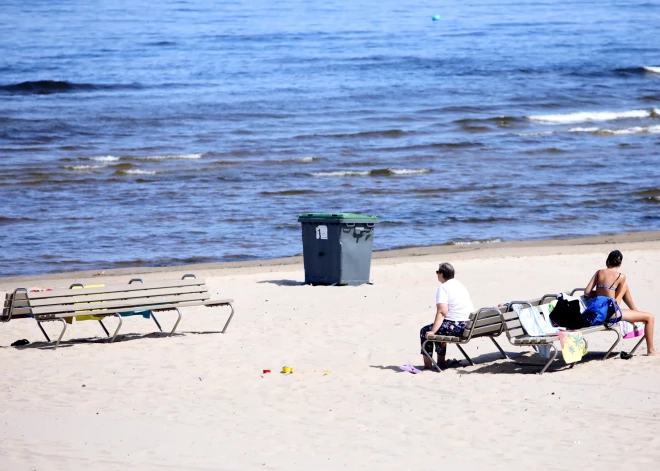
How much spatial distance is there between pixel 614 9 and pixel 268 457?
75300 millimetres

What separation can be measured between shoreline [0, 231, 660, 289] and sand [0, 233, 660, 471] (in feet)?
10.00

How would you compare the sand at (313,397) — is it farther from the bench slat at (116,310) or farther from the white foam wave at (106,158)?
the white foam wave at (106,158)

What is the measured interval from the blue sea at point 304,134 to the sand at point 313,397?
17.5 feet

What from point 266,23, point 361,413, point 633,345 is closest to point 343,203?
point 633,345

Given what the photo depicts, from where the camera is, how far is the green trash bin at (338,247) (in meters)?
11.7

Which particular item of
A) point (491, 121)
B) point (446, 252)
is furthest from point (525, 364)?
point (491, 121)

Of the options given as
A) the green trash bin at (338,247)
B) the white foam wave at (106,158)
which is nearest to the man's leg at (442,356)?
the green trash bin at (338,247)

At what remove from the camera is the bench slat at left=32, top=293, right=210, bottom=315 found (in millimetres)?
8808

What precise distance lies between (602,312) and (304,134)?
71.8 ft

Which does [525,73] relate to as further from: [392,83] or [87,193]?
[87,193]

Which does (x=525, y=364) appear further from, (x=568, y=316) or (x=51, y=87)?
(x=51, y=87)

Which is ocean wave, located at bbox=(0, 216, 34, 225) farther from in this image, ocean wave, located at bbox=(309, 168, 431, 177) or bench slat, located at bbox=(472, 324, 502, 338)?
bench slat, located at bbox=(472, 324, 502, 338)

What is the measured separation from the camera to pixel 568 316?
26.6 ft

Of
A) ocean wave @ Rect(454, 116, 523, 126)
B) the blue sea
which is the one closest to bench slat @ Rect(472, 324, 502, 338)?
the blue sea
